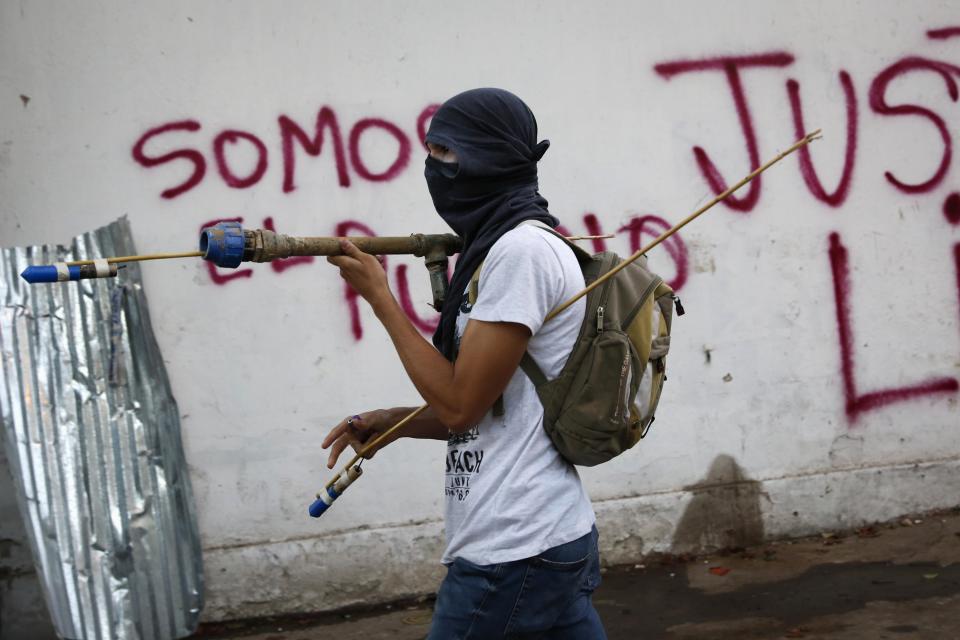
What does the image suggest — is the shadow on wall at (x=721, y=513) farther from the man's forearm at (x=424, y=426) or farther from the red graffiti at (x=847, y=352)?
the man's forearm at (x=424, y=426)

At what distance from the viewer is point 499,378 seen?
2.03m

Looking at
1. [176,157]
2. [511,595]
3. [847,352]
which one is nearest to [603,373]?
[511,595]

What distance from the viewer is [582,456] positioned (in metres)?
2.07

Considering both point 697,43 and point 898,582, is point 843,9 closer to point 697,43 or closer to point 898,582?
point 697,43

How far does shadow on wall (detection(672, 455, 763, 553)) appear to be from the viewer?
182 inches

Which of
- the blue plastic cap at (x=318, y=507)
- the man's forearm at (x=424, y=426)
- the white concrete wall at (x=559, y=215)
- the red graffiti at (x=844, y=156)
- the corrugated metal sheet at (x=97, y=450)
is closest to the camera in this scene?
the blue plastic cap at (x=318, y=507)

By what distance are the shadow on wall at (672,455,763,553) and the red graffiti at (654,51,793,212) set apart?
1086mm

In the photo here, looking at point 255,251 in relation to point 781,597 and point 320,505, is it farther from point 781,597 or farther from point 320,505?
point 781,597

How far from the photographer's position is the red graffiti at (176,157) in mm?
4145

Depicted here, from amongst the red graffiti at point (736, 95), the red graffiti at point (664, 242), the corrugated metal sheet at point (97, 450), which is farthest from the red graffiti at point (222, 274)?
the red graffiti at point (736, 95)

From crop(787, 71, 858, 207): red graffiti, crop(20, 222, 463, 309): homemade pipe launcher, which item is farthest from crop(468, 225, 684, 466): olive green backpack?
crop(787, 71, 858, 207): red graffiti

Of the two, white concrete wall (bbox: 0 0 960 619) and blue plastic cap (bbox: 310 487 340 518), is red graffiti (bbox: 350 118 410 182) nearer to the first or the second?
white concrete wall (bbox: 0 0 960 619)

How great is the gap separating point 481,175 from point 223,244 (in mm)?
516

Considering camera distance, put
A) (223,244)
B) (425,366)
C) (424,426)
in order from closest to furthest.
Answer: (223,244) → (425,366) → (424,426)
